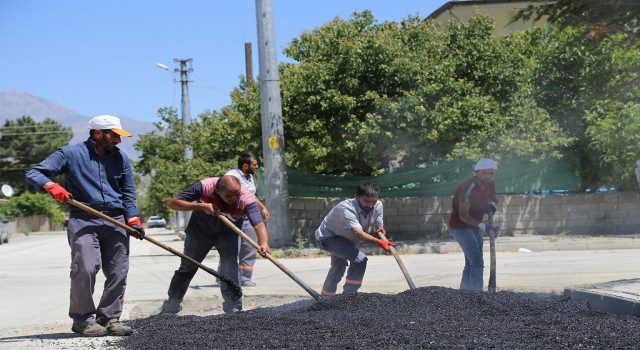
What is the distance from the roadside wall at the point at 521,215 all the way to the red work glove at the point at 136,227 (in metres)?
11.9

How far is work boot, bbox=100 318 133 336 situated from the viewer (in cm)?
677

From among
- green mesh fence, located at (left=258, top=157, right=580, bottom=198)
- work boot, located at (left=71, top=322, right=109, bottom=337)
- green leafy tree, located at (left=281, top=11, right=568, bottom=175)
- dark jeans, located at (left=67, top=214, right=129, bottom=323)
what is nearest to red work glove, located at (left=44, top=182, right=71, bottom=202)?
dark jeans, located at (left=67, top=214, right=129, bottom=323)

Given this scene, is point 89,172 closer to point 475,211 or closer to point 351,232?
point 351,232

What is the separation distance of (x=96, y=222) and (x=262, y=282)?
5028mm

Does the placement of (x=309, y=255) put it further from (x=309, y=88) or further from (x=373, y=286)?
(x=373, y=286)

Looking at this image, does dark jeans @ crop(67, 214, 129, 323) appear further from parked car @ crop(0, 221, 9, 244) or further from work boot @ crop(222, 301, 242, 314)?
parked car @ crop(0, 221, 9, 244)

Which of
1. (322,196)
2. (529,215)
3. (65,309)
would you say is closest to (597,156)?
(529,215)

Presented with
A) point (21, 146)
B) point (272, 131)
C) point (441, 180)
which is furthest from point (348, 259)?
point (21, 146)

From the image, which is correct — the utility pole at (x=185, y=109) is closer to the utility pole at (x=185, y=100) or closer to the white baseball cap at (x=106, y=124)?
the utility pole at (x=185, y=100)

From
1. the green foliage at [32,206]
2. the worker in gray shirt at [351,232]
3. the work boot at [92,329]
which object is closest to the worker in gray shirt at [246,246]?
the worker in gray shirt at [351,232]

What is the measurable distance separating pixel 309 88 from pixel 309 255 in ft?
11.9

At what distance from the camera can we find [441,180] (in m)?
19.2

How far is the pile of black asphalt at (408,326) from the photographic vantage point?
227 inches

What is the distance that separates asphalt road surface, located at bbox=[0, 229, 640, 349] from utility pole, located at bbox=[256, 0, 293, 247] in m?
2.01
